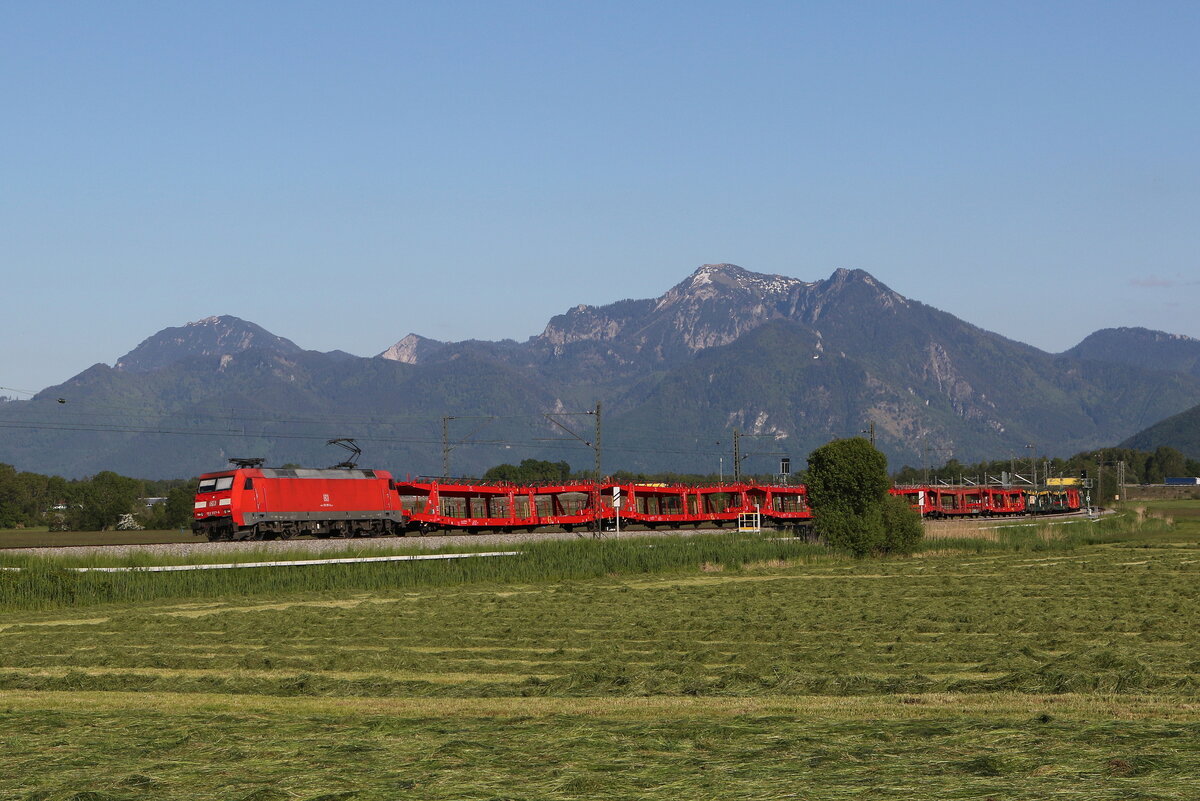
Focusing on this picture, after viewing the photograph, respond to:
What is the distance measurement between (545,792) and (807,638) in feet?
49.8

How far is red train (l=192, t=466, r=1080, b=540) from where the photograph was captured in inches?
2665

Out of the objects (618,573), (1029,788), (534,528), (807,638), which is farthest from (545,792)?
(534,528)

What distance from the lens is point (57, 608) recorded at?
39.8 meters

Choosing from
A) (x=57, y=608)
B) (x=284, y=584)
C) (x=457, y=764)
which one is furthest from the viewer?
(x=284, y=584)

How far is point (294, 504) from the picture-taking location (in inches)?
2766

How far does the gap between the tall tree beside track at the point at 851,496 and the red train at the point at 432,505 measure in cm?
1255

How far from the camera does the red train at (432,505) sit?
67.7m

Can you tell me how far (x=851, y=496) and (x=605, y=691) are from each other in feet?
142

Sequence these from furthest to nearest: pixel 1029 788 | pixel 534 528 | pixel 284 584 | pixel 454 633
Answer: pixel 534 528 → pixel 284 584 → pixel 454 633 → pixel 1029 788

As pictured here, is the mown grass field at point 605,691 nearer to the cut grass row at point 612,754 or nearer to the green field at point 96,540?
the cut grass row at point 612,754

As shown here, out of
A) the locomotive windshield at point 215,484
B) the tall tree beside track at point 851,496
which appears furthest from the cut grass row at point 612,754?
the locomotive windshield at point 215,484

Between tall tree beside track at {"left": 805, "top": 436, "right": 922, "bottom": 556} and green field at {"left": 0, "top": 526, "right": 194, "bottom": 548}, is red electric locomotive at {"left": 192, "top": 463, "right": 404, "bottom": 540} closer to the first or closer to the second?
green field at {"left": 0, "top": 526, "right": 194, "bottom": 548}

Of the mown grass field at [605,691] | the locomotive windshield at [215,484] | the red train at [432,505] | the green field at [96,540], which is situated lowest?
the mown grass field at [605,691]

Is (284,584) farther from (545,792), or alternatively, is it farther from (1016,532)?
(1016,532)
